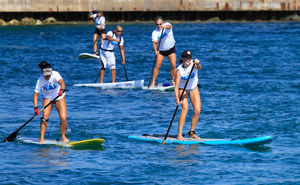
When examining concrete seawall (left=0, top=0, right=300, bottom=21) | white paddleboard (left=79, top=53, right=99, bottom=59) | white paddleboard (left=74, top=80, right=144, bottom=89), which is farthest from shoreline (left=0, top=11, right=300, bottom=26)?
white paddleboard (left=74, top=80, right=144, bottom=89)

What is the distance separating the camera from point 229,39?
4053 cm

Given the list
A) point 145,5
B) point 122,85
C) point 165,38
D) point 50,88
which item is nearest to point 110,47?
point 122,85

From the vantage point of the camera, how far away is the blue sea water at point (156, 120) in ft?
38.5

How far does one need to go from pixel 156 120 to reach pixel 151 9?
36910mm

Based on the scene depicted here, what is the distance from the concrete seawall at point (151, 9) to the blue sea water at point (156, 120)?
53.8ft

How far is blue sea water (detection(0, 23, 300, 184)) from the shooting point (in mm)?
11720

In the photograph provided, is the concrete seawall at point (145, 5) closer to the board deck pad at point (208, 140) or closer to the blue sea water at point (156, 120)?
the blue sea water at point (156, 120)

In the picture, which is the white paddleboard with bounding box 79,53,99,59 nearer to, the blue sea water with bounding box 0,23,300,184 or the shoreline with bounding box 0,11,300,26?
the blue sea water with bounding box 0,23,300,184

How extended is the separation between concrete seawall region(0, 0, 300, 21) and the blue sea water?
53.8ft

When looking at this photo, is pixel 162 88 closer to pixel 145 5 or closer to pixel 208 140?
pixel 208 140

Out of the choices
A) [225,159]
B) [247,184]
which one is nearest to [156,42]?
[225,159]

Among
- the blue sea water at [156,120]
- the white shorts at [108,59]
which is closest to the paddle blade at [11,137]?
the blue sea water at [156,120]

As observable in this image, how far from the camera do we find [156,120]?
16688mm

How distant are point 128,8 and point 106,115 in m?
35.9
